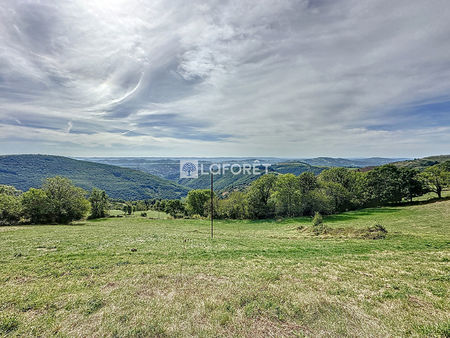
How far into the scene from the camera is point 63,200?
4322cm

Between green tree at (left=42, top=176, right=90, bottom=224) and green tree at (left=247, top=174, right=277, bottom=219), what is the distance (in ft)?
143

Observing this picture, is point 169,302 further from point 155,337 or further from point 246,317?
point 246,317

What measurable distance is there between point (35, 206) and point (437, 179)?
308 feet

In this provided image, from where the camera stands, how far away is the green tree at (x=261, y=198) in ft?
167

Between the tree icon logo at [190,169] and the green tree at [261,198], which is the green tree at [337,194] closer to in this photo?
the green tree at [261,198]

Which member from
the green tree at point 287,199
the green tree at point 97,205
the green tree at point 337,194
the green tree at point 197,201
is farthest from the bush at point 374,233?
the green tree at point 97,205

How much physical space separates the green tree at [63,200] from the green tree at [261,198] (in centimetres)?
4365

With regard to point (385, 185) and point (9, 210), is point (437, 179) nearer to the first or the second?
point (385, 185)

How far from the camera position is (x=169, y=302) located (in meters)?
6.79

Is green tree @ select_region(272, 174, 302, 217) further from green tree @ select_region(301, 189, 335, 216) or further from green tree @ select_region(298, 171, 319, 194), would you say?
green tree @ select_region(298, 171, 319, 194)

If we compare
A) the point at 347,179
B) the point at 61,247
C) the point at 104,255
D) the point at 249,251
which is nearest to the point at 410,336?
the point at 249,251

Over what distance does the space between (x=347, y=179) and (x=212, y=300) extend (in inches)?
2443

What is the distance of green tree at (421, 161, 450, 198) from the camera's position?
4526 cm

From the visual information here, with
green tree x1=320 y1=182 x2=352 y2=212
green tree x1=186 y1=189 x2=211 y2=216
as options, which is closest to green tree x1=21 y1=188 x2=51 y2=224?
green tree x1=186 y1=189 x2=211 y2=216
